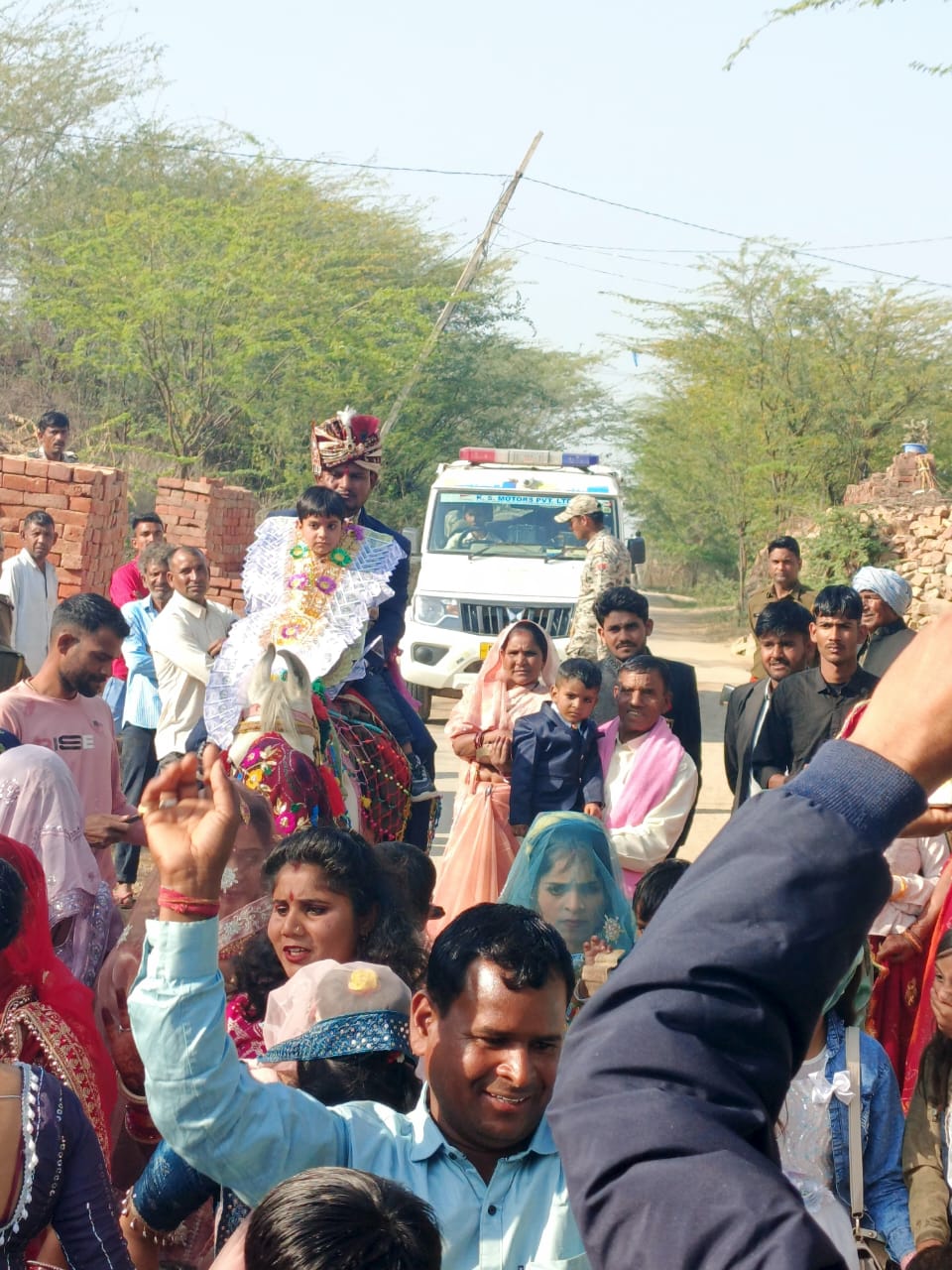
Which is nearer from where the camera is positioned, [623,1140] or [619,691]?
[623,1140]

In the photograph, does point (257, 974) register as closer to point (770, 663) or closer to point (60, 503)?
point (770, 663)

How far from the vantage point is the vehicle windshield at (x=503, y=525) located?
1405cm

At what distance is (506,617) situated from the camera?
13828 millimetres

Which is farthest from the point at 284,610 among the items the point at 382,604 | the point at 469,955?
the point at 469,955

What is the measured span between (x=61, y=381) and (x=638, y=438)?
645 inches

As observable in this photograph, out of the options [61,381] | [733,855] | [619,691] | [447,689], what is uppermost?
[61,381]

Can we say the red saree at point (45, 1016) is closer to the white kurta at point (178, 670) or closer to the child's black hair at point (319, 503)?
the child's black hair at point (319, 503)

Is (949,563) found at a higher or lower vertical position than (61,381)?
lower

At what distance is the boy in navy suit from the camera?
6.03 m

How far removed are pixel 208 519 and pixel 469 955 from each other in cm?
1074

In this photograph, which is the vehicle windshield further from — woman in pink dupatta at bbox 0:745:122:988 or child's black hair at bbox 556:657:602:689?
woman in pink dupatta at bbox 0:745:122:988

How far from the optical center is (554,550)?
554 inches

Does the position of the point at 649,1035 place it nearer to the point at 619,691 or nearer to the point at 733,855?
the point at 733,855

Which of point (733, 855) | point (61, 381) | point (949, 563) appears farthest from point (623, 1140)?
point (61, 381)
